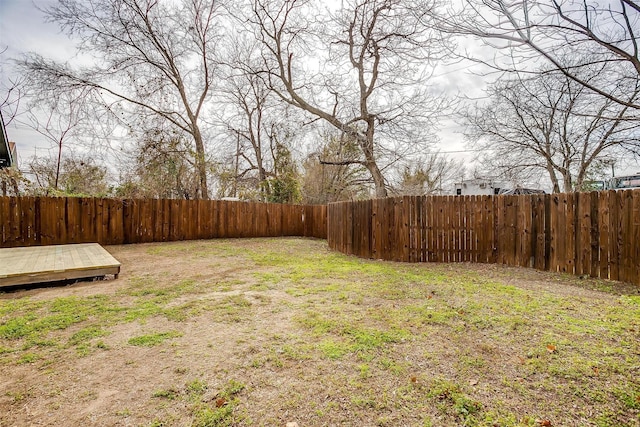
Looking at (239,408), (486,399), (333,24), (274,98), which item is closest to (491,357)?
(486,399)

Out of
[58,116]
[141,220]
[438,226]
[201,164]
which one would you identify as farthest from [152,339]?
[58,116]

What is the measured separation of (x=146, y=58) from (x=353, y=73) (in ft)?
27.6

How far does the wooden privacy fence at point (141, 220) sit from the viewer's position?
289 inches

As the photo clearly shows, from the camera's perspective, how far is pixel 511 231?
5.34 m

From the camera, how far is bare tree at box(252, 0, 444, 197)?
7.93 metres

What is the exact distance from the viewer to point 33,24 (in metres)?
8.85

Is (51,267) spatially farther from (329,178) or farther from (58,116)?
(329,178)

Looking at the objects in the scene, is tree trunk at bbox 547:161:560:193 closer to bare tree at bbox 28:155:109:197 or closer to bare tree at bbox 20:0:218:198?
bare tree at bbox 20:0:218:198

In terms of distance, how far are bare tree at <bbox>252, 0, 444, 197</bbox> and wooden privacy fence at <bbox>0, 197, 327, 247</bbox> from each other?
12.9 feet

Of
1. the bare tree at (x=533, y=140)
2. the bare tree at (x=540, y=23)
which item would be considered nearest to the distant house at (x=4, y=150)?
the bare tree at (x=540, y=23)

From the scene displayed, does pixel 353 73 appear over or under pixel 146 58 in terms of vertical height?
under

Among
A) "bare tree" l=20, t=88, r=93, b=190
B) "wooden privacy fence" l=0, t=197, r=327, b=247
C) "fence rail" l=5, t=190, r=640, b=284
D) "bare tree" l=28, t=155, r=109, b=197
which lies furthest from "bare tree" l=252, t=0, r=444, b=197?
"bare tree" l=28, t=155, r=109, b=197

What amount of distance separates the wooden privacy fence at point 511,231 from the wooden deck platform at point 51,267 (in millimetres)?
4911

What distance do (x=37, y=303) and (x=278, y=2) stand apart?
978cm
